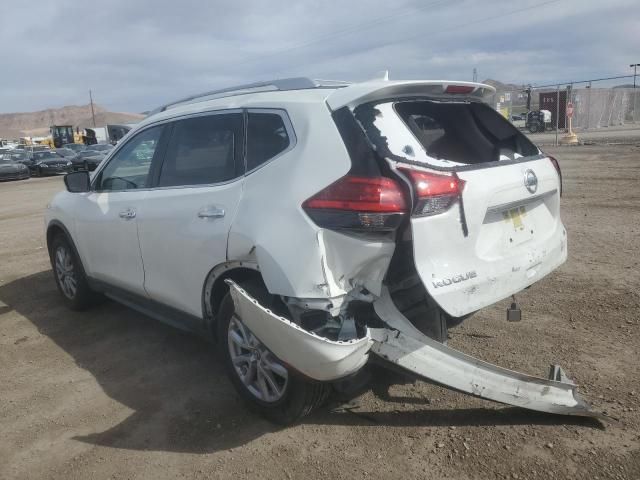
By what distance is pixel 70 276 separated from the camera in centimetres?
530

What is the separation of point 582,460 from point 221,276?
2.18 m

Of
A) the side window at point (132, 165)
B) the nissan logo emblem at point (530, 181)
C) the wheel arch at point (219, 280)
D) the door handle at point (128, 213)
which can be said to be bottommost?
the wheel arch at point (219, 280)

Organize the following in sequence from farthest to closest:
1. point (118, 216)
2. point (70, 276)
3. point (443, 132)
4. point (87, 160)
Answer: point (87, 160) < point (70, 276) < point (118, 216) < point (443, 132)

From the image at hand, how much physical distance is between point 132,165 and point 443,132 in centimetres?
247

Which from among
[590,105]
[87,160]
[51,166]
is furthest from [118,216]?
[590,105]

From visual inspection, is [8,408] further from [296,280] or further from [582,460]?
[582,460]

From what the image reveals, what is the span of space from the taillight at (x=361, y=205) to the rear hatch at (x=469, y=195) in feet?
0.29

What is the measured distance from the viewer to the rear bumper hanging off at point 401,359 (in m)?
2.59

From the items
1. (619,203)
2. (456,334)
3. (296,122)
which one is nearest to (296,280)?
(296,122)

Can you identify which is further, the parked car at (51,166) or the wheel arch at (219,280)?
the parked car at (51,166)

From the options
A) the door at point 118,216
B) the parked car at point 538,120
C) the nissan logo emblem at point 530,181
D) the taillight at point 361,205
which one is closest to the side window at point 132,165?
the door at point 118,216

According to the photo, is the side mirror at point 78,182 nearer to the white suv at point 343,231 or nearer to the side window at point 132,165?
the side window at point 132,165

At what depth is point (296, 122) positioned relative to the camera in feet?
9.82

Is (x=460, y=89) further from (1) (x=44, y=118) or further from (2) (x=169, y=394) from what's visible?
(1) (x=44, y=118)
